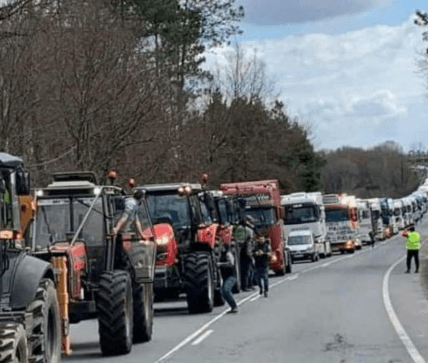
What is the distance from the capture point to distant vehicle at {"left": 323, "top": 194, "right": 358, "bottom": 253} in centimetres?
7138

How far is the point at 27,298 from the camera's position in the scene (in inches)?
472

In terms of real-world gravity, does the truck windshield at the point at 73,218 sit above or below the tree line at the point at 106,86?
below

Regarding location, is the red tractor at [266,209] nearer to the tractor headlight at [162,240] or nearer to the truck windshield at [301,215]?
the truck windshield at [301,215]

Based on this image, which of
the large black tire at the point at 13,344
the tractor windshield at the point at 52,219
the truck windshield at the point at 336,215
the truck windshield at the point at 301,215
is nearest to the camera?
the large black tire at the point at 13,344

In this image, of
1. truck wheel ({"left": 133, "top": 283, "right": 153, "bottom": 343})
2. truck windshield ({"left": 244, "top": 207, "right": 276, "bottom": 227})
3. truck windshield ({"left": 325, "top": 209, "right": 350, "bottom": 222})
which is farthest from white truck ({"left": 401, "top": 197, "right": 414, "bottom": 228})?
truck wheel ({"left": 133, "top": 283, "right": 153, "bottom": 343})

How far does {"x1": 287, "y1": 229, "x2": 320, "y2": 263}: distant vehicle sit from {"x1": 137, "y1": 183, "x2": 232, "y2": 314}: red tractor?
30818 mm

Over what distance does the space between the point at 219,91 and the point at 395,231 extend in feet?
180

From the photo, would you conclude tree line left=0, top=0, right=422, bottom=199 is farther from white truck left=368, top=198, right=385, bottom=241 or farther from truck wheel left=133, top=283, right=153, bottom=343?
white truck left=368, top=198, right=385, bottom=241

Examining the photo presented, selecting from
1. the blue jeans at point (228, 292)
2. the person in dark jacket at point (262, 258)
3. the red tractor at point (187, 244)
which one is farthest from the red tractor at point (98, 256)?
the person in dark jacket at point (262, 258)

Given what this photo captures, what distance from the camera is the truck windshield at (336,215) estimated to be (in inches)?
2808

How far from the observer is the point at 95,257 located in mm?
17781

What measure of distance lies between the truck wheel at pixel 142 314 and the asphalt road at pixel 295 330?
0.72ft

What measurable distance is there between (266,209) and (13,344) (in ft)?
112

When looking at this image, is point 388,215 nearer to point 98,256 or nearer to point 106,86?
point 106,86
